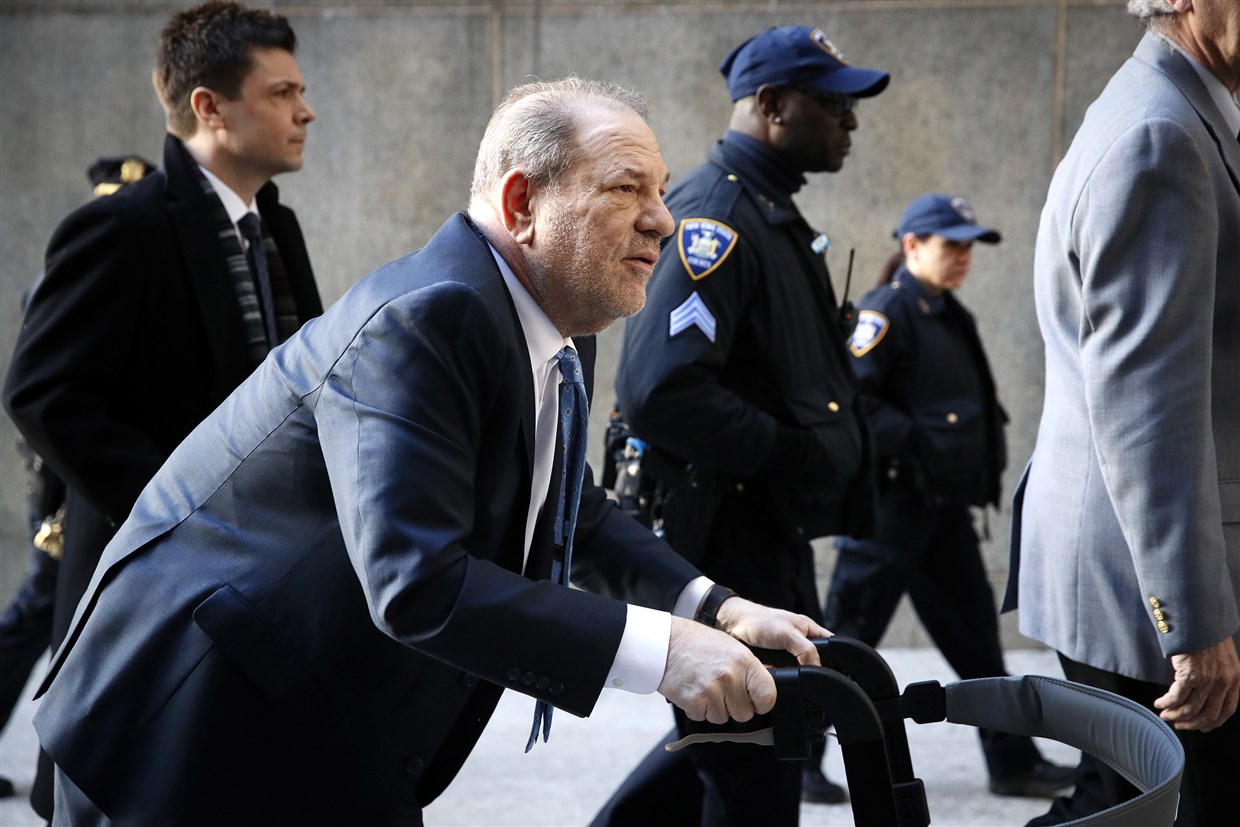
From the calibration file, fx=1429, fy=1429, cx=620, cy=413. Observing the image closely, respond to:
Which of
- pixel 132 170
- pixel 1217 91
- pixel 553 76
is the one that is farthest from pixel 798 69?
pixel 553 76

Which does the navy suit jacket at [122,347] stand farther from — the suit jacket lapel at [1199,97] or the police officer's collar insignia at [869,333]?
the police officer's collar insignia at [869,333]

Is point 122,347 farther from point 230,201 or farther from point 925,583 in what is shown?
point 925,583

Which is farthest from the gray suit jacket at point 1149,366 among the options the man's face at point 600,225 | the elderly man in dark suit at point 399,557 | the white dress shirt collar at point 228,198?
the white dress shirt collar at point 228,198

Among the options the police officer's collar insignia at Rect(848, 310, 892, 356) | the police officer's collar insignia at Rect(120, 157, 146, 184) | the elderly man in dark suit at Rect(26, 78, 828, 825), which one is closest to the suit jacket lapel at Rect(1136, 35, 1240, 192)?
the elderly man in dark suit at Rect(26, 78, 828, 825)

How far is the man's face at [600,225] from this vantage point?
73.9 inches

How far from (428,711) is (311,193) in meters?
4.63

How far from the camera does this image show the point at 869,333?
4.89 m

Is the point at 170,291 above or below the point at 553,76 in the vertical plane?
below

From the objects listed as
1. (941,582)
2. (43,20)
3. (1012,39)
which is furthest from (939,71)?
(43,20)

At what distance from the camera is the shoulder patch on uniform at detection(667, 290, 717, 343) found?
127 inches

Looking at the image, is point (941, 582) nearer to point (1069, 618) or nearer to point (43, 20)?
point (1069, 618)

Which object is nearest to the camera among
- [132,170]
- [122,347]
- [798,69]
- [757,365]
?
[122,347]

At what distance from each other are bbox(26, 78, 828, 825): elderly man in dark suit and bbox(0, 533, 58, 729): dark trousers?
2.54 metres

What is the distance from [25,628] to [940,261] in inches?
129
